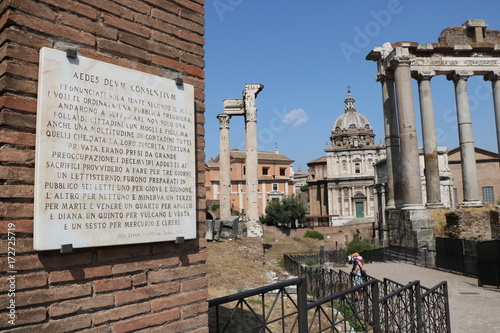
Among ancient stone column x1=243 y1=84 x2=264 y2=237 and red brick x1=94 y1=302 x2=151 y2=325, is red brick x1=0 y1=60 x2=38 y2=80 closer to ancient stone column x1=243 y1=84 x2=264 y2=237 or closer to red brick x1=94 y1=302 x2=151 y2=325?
red brick x1=94 y1=302 x2=151 y2=325

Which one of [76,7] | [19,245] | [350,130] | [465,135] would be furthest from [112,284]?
[350,130]

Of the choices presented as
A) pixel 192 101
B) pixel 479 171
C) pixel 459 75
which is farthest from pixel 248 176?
pixel 479 171

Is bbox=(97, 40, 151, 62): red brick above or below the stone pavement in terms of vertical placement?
above

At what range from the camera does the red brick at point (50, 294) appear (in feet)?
7.54

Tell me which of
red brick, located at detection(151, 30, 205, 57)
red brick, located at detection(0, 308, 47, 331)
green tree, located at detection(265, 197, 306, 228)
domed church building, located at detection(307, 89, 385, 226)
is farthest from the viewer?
domed church building, located at detection(307, 89, 385, 226)

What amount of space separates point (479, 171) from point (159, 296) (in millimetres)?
51140

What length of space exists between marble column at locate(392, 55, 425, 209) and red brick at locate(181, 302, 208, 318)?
14.9 meters

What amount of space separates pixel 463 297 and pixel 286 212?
119 ft

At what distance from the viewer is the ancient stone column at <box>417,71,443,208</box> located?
18.2m

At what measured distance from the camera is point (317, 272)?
36.6 ft

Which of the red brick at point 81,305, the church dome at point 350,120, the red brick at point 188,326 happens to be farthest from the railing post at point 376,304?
the church dome at point 350,120

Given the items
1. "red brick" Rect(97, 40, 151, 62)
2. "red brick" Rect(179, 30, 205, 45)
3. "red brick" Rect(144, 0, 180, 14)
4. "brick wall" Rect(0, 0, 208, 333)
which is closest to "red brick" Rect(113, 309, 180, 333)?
"brick wall" Rect(0, 0, 208, 333)

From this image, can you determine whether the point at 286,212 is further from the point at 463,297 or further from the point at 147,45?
the point at 147,45

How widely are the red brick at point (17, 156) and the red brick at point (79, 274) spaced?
2.34ft
